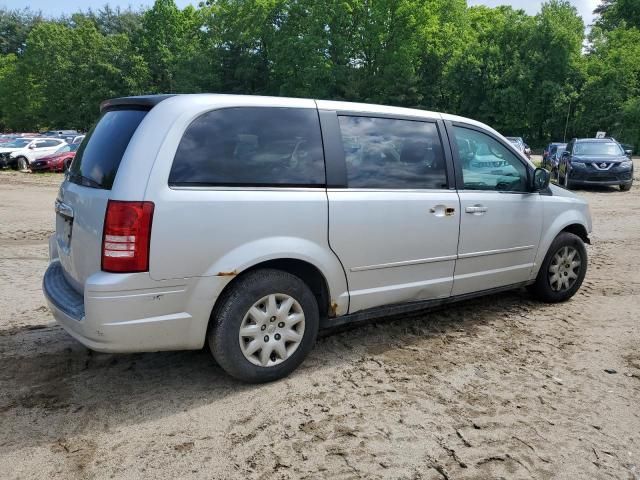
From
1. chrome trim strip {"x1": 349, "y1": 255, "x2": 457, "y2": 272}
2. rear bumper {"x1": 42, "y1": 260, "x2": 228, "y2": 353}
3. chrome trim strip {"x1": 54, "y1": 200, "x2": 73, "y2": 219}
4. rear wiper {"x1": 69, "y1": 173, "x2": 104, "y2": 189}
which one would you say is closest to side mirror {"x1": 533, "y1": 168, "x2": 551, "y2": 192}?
chrome trim strip {"x1": 349, "y1": 255, "x2": 457, "y2": 272}

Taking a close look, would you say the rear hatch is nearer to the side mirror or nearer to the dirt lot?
the dirt lot

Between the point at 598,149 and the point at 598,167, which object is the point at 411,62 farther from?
the point at 598,167

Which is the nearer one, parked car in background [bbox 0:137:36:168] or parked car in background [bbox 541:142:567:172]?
parked car in background [bbox 541:142:567:172]

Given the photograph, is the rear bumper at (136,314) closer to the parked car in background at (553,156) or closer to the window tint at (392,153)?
the window tint at (392,153)

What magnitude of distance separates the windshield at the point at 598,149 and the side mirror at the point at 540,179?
14102 millimetres

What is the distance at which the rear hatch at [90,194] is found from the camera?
3182mm

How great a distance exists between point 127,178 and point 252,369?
142 centimetres

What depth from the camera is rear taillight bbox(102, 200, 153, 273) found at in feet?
9.97

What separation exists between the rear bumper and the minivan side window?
Result: 65cm

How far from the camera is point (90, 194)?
130 inches

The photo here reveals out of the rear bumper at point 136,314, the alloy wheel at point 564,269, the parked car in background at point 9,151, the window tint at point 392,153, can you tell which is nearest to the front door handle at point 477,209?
the window tint at point 392,153

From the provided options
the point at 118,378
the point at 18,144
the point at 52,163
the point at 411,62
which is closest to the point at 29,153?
the point at 52,163

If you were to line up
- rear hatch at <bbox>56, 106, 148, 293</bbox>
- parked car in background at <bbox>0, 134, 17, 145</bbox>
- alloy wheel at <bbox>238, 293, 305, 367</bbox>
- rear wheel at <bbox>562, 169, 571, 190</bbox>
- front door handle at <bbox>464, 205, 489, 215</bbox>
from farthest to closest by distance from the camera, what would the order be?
parked car in background at <bbox>0, 134, 17, 145</bbox>, rear wheel at <bbox>562, 169, 571, 190</bbox>, front door handle at <bbox>464, 205, 489, 215</bbox>, alloy wheel at <bbox>238, 293, 305, 367</bbox>, rear hatch at <bbox>56, 106, 148, 293</bbox>

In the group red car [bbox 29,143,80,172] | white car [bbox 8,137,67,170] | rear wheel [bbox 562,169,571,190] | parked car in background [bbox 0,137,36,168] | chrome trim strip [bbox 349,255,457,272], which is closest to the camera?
chrome trim strip [bbox 349,255,457,272]
